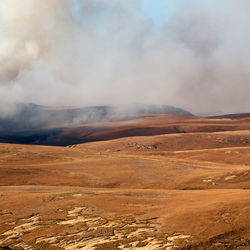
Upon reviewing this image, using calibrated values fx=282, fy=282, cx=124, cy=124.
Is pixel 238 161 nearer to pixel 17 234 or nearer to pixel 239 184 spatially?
pixel 239 184

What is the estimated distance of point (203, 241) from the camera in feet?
35.3

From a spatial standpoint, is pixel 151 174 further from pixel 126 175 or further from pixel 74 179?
pixel 74 179

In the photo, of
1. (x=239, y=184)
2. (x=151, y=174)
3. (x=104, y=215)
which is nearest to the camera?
(x=104, y=215)

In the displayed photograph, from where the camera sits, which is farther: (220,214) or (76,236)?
(220,214)

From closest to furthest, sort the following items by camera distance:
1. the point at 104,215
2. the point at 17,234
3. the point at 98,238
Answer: the point at 98,238 → the point at 17,234 → the point at 104,215

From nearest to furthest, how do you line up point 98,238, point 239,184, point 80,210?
point 98,238 → point 80,210 → point 239,184

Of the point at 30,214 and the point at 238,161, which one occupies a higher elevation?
the point at 30,214

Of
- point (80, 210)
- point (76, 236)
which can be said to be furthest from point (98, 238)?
point (80, 210)

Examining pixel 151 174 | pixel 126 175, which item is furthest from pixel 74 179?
pixel 151 174

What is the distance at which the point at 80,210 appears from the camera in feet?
54.9

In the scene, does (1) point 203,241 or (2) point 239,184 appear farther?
(2) point 239,184

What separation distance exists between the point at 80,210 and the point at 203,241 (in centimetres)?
823

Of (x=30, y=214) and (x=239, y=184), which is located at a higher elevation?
(x=30, y=214)

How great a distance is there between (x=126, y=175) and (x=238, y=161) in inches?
1556
